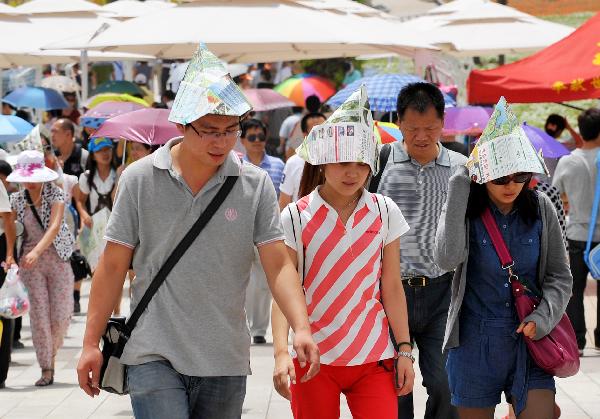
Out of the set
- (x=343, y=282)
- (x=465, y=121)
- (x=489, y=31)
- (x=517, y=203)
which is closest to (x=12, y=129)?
(x=465, y=121)

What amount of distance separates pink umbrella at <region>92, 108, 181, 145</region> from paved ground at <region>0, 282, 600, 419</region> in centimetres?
185

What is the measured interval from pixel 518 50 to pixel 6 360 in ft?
37.1

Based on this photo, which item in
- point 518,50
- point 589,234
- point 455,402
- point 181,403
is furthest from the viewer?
point 518,50

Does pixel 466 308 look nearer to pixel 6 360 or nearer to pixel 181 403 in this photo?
pixel 181 403

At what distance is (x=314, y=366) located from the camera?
16.3ft

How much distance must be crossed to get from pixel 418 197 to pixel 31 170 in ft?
13.8

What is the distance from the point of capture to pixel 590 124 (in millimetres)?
11430

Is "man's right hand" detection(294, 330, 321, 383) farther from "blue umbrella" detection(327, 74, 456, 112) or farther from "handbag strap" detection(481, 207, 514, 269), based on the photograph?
"blue umbrella" detection(327, 74, 456, 112)

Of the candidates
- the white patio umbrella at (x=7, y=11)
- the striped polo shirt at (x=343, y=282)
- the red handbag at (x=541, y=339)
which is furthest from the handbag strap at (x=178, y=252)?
the white patio umbrella at (x=7, y=11)

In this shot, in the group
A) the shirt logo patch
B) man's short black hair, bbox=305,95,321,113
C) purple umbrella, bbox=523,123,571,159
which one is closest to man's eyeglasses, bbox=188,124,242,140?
the shirt logo patch

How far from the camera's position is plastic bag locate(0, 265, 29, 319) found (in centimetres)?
913

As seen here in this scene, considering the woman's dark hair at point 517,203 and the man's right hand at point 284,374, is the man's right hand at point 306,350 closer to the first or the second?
the man's right hand at point 284,374

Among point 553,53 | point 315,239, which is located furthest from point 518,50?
point 315,239

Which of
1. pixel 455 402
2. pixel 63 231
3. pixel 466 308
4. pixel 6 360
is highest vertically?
pixel 466 308
